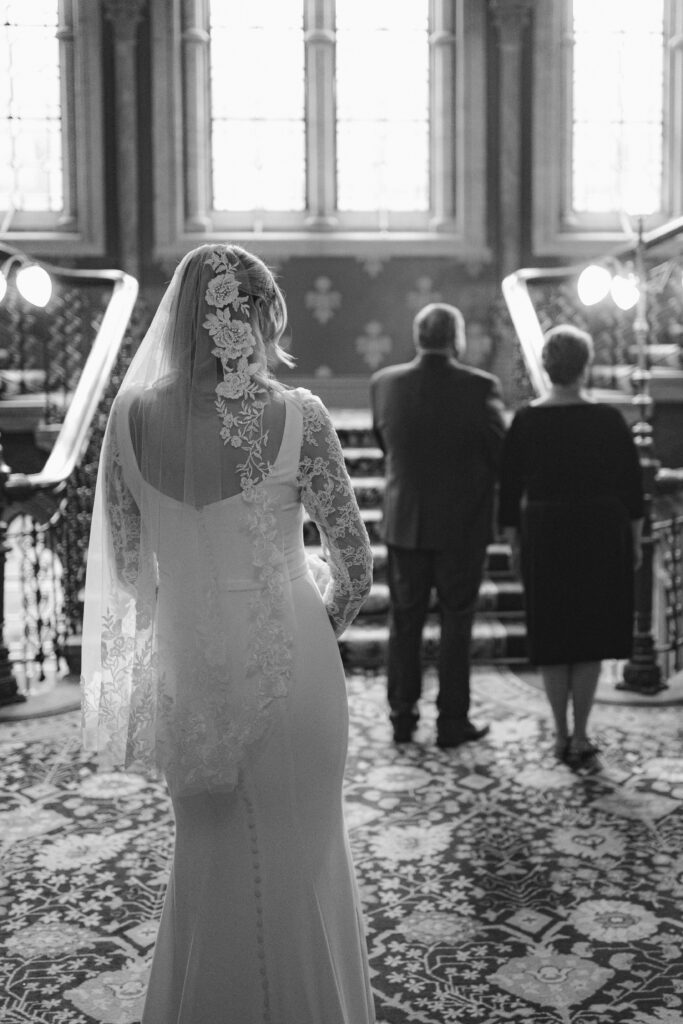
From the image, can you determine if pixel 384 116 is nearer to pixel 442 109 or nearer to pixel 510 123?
pixel 442 109

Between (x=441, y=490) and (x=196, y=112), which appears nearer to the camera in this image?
(x=441, y=490)

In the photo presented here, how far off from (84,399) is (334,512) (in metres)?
3.88

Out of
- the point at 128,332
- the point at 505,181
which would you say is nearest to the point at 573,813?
the point at 128,332

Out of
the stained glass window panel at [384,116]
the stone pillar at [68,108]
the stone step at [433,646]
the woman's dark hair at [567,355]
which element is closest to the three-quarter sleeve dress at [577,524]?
the woman's dark hair at [567,355]

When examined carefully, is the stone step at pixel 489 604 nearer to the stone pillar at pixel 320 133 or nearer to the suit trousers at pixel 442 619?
the suit trousers at pixel 442 619

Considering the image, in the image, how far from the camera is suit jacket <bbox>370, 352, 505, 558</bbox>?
4.49 metres

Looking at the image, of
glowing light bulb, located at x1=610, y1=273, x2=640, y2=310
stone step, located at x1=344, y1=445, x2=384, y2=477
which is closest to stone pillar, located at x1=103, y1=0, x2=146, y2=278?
stone step, located at x1=344, y1=445, x2=384, y2=477

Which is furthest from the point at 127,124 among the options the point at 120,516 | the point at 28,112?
the point at 120,516

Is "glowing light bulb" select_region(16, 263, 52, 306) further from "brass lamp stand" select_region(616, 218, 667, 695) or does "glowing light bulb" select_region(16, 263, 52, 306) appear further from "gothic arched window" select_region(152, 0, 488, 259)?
"gothic arched window" select_region(152, 0, 488, 259)

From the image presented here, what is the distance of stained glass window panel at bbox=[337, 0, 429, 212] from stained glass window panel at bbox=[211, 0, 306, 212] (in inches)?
13.7

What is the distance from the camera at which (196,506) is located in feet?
7.25

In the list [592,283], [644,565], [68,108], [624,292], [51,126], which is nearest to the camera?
[644,565]

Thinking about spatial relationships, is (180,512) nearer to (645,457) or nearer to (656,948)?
(656,948)

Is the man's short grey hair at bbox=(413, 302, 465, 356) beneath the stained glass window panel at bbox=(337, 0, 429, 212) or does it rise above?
beneath
